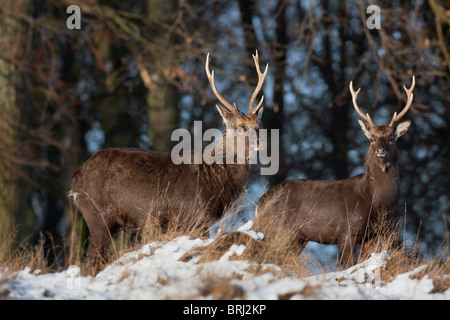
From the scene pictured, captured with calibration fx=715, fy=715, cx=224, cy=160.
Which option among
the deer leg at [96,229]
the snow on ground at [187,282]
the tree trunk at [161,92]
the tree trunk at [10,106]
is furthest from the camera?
the tree trunk at [161,92]

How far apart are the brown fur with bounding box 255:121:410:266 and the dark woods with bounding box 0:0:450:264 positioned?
3.49m

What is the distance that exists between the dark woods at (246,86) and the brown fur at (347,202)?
349 cm

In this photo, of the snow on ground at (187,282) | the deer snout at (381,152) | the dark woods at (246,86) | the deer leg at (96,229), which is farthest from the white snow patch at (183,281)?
the dark woods at (246,86)

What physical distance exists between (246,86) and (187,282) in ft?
28.2

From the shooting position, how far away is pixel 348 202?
9.03 metres

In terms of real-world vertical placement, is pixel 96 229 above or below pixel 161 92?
below

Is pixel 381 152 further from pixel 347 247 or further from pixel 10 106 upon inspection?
pixel 10 106

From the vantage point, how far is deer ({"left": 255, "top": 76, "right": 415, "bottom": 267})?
8.74m

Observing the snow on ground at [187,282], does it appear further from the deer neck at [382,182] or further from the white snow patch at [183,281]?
the deer neck at [382,182]

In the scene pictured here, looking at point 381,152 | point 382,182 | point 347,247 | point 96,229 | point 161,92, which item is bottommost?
point 347,247

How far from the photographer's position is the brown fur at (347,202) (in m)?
8.77

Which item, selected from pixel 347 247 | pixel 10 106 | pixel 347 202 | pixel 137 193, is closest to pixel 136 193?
pixel 137 193
